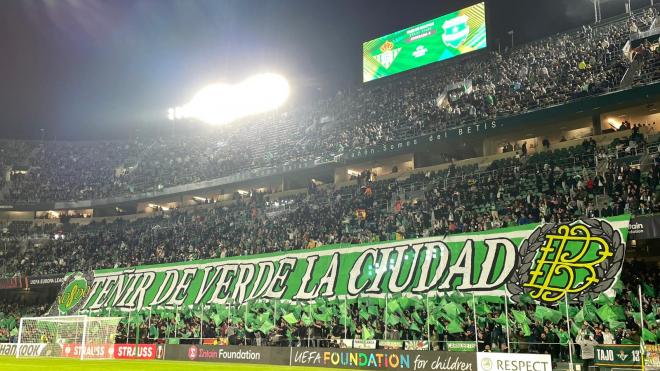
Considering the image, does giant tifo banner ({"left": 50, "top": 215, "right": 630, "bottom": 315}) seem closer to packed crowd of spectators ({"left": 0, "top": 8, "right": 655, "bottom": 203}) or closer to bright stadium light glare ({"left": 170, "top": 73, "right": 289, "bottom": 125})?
packed crowd of spectators ({"left": 0, "top": 8, "right": 655, "bottom": 203})

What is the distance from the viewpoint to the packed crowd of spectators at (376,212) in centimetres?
2562

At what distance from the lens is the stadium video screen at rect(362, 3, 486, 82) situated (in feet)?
134

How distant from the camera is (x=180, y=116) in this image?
63.5 meters

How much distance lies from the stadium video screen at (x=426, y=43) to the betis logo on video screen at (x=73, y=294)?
84.6ft

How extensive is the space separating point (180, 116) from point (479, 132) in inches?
1508

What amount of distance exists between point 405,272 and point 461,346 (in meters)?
5.03

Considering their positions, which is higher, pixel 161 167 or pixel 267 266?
pixel 161 167

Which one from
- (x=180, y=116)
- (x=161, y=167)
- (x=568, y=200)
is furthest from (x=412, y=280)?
(x=180, y=116)

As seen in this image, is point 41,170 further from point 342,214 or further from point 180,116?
point 342,214

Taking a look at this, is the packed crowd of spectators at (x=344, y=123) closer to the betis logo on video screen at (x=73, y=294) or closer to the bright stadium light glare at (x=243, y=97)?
the bright stadium light glare at (x=243, y=97)

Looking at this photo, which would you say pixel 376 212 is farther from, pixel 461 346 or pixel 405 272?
pixel 461 346

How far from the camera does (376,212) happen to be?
34.9 m

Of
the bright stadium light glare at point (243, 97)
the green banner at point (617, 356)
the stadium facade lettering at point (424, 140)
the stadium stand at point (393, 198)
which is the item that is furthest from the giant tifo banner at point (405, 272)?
the bright stadium light glare at point (243, 97)

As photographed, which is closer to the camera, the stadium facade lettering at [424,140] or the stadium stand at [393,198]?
the stadium stand at [393,198]
